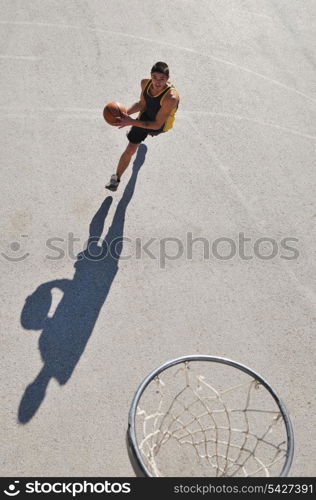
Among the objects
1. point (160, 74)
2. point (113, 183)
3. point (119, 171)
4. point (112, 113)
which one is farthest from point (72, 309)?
point (160, 74)

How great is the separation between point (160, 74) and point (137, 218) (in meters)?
1.94

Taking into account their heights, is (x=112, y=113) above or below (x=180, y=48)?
below

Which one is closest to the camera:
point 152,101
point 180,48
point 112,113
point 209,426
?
point 209,426

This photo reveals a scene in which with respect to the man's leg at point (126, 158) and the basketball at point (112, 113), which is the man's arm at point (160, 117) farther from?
the man's leg at point (126, 158)

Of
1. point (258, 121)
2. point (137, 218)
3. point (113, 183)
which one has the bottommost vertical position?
point (137, 218)

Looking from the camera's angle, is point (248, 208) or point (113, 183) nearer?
point (113, 183)

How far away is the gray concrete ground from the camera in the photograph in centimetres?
584

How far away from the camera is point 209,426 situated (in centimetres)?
574

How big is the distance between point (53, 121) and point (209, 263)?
10.8 feet

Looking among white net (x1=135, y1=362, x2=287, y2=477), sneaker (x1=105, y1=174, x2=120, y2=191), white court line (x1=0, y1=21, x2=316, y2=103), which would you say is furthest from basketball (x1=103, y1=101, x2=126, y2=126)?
white court line (x1=0, y1=21, x2=316, y2=103)

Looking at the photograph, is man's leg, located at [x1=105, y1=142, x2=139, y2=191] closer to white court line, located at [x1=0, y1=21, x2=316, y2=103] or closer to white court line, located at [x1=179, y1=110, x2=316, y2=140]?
white court line, located at [x1=179, y1=110, x2=316, y2=140]

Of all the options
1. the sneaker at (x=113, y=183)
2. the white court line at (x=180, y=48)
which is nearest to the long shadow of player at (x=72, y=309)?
the sneaker at (x=113, y=183)

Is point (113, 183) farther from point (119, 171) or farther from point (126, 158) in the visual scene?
point (126, 158)

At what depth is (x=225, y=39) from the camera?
35.2 feet
